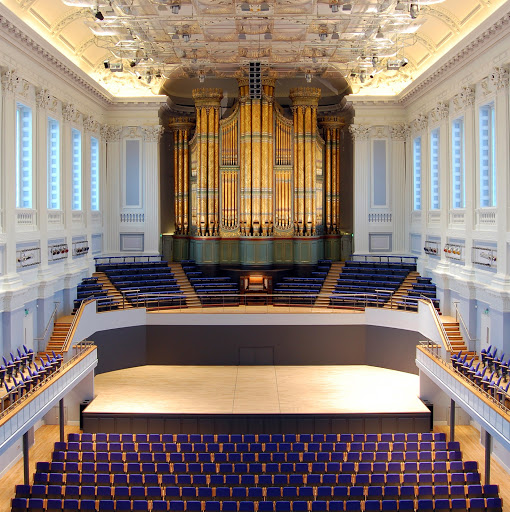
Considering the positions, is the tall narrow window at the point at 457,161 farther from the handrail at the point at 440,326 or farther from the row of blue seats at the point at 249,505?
the row of blue seats at the point at 249,505

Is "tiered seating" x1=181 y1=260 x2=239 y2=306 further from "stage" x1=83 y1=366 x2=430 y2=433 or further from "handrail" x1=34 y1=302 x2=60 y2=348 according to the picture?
"handrail" x1=34 y1=302 x2=60 y2=348

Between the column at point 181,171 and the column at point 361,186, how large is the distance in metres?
6.13

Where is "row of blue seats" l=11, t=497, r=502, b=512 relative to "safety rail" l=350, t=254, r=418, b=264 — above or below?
below

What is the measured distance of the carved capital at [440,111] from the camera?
2106cm

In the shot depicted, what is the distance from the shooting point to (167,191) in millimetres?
26938

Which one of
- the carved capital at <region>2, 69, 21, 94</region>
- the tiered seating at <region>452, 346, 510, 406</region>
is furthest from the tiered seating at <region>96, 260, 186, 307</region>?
the tiered seating at <region>452, 346, 510, 406</region>

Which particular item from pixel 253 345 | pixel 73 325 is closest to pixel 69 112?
pixel 73 325

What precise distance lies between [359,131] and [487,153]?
25.0 feet

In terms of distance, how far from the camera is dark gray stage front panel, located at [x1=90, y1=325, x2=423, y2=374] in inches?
861

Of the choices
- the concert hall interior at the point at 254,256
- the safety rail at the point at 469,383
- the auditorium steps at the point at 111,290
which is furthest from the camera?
the auditorium steps at the point at 111,290

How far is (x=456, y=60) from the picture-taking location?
1931cm

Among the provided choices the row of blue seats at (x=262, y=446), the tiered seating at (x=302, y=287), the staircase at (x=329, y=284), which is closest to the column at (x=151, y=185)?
the tiered seating at (x=302, y=287)

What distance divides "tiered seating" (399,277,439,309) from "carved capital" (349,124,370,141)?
19.7 ft

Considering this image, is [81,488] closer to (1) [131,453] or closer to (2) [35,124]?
(1) [131,453]
